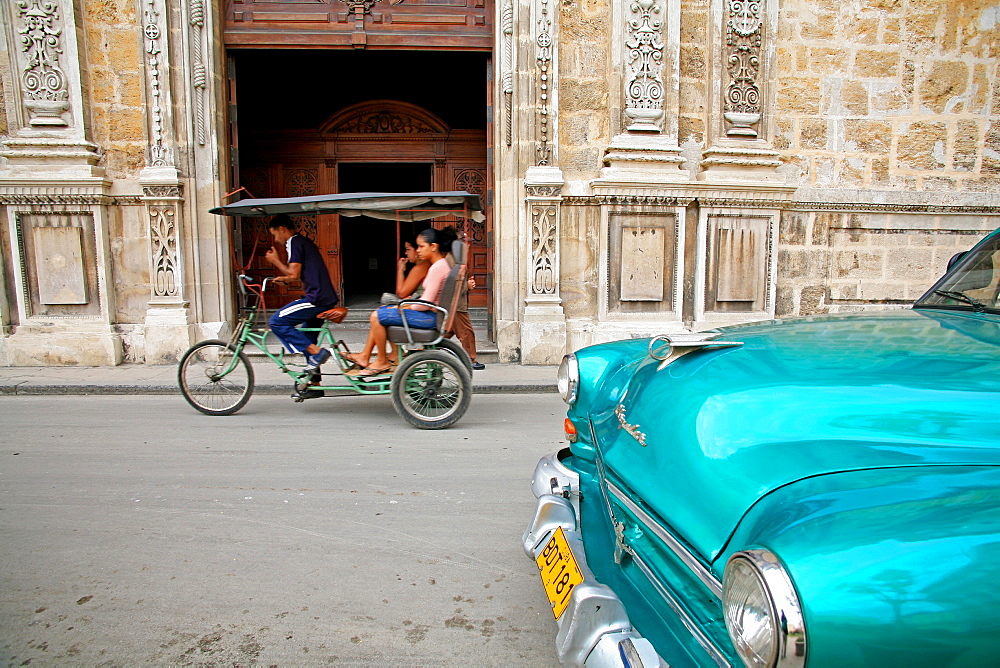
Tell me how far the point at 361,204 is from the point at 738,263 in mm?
5755

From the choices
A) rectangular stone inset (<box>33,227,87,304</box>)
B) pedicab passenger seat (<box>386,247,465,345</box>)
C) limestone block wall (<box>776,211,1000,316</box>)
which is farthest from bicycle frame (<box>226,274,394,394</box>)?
limestone block wall (<box>776,211,1000,316</box>)

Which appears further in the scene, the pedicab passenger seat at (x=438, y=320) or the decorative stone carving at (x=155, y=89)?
the decorative stone carving at (x=155, y=89)

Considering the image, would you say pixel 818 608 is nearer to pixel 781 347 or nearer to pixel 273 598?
pixel 781 347

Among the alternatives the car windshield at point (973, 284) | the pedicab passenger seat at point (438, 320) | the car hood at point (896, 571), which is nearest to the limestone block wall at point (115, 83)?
the pedicab passenger seat at point (438, 320)

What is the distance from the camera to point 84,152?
8.11 m

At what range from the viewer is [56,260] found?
8328 mm

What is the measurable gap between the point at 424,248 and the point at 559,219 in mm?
3094

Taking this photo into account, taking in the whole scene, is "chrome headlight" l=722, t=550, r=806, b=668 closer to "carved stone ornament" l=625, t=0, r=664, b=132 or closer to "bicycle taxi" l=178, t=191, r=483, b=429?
"bicycle taxi" l=178, t=191, r=483, b=429

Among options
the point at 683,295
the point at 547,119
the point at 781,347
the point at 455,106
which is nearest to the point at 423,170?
the point at 455,106

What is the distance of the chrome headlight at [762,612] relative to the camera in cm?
114

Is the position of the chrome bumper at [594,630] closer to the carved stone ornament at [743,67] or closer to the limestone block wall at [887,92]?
the carved stone ornament at [743,67]

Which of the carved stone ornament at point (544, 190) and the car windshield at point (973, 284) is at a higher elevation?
the carved stone ornament at point (544, 190)

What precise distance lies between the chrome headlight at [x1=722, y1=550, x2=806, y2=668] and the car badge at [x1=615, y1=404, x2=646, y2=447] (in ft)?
2.17

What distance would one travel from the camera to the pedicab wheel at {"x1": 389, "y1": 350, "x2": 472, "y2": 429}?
18.1ft
